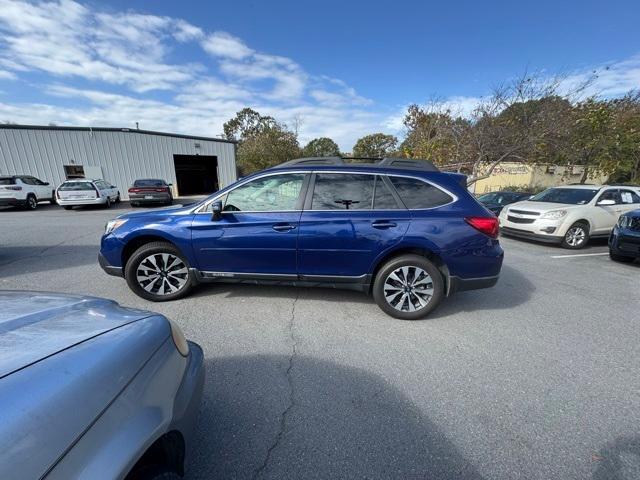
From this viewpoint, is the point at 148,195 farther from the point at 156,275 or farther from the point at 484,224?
the point at 484,224

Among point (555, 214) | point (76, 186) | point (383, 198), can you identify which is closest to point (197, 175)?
point (76, 186)

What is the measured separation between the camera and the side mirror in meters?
3.47

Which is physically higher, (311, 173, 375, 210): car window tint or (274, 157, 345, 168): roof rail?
(274, 157, 345, 168): roof rail

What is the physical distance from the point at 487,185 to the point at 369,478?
30.5m

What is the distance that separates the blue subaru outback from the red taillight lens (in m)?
0.01

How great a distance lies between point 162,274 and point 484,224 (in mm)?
4117

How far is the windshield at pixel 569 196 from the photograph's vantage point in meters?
7.70

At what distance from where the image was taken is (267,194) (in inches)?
143

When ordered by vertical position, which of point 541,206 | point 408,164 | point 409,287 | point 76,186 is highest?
point 408,164

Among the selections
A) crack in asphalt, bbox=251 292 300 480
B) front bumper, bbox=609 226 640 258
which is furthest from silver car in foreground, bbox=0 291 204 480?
front bumper, bbox=609 226 640 258

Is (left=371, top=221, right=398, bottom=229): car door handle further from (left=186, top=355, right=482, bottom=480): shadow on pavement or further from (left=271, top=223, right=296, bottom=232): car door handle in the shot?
(left=186, top=355, right=482, bottom=480): shadow on pavement

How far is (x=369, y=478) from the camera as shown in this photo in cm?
169

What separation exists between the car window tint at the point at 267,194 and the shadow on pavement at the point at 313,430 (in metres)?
1.85

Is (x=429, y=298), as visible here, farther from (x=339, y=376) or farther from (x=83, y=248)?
(x=83, y=248)
